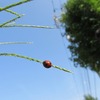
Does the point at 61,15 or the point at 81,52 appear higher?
the point at 61,15

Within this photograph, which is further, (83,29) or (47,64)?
(83,29)

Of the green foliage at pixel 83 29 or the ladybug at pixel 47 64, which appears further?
the green foliage at pixel 83 29

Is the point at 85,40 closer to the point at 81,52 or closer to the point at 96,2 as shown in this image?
the point at 81,52

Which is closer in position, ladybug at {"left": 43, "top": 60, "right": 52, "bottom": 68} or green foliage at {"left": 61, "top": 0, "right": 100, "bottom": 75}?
ladybug at {"left": 43, "top": 60, "right": 52, "bottom": 68}

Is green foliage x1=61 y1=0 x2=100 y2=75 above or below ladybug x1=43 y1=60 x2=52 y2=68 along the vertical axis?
above

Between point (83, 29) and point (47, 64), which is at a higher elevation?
point (83, 29)

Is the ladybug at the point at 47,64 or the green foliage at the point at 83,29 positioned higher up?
the green foliage at the point at 83,29

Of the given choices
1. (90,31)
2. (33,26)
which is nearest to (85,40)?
(90,31)

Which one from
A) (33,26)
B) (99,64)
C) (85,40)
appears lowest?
(33,26)
